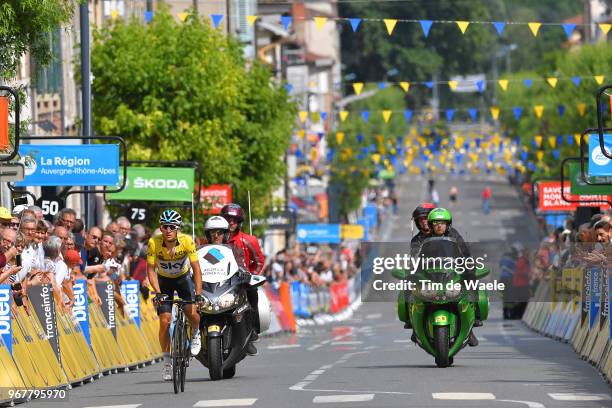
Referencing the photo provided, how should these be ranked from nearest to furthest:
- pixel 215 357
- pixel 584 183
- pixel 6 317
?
pixel 6 317
pixel 215 357
pixel 584 183

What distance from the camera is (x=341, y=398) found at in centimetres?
1625

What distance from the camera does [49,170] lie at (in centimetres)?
2766

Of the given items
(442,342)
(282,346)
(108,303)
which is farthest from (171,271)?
(282,346)

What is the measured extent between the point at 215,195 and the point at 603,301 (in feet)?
65.0

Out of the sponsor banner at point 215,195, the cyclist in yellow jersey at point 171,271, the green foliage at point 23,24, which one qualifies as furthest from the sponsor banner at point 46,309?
the sponsor banner at point 215,195

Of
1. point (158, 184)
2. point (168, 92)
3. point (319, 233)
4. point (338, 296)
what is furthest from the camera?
point (319, 233)

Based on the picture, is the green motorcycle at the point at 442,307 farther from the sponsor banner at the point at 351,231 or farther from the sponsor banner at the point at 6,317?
the sponsor banner at the point at 351,231

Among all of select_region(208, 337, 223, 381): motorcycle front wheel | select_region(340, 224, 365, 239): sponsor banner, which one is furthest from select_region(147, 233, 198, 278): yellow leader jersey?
select_region(340, 224, 365, 239): sponsor banner

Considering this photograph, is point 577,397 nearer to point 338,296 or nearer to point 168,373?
point 168,373

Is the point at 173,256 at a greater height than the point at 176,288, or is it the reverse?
the point at 173,256

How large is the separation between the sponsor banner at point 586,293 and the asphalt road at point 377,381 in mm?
546

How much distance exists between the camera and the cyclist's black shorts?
61.2 feet

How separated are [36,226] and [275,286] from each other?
22.2 metres

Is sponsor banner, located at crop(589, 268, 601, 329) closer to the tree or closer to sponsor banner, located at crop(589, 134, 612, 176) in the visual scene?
sponsor banner, located at crop(589, 134, 612, 176)
